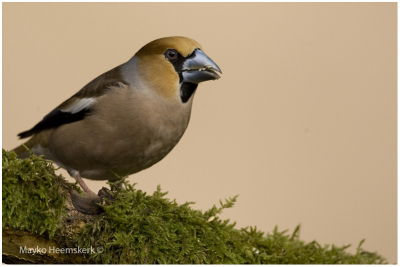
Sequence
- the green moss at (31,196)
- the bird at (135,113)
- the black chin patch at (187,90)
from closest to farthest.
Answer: the green moss at (31,196)
the bird at (135,113)
the black chin patch at (187,90)

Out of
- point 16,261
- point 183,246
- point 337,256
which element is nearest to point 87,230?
point 16,261

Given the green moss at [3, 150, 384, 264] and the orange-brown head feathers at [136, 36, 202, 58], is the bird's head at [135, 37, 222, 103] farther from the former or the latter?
the green moss at [3, 150, 384, 264]

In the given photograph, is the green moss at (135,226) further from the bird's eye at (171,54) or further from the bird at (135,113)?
the bird's eye at (171,54)

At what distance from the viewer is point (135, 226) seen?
86.8 inches

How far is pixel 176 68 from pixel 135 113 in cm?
43

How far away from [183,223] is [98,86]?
51.4 inches

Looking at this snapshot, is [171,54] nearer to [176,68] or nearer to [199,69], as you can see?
[176,68]

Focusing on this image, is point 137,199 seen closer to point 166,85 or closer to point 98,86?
point 166,85

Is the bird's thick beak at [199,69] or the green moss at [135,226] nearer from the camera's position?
the green moss at [135,226]

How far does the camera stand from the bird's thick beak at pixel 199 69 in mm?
2885

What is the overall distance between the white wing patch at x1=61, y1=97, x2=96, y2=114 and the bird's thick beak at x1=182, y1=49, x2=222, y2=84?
701mm

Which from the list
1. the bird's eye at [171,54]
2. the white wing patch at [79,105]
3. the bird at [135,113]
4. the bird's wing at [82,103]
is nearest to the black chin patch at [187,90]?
the bird at [135,113]

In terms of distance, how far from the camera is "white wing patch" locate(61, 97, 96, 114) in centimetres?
304

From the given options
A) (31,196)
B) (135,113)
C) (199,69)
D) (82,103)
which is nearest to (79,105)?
(82,103)
